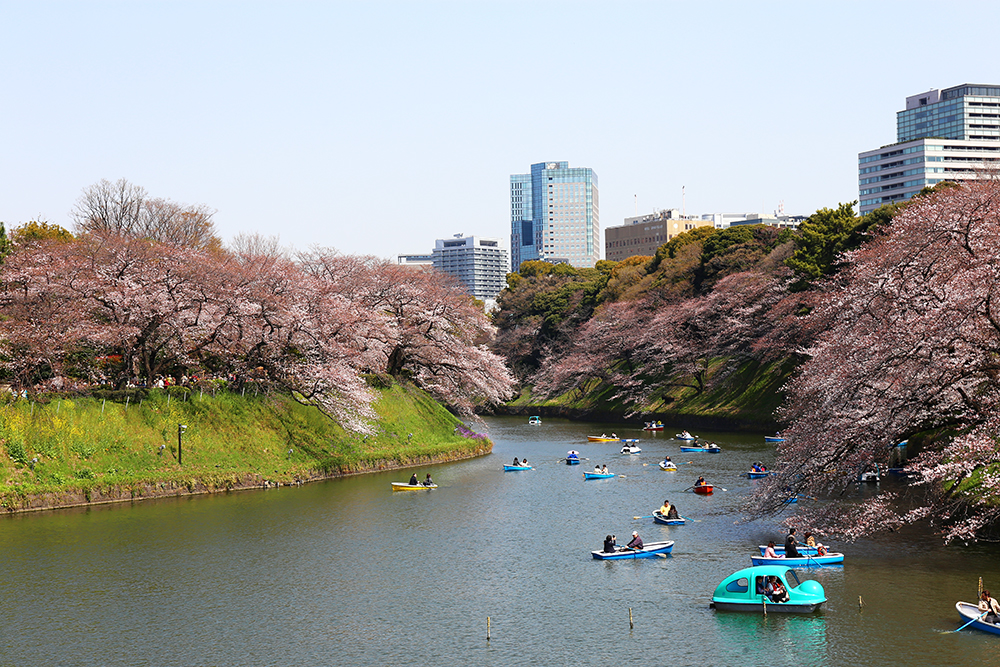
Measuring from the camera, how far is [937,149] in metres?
166

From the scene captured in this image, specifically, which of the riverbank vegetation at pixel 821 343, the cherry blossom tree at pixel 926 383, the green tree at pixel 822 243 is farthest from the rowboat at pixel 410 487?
the green tree at pixel 822 243

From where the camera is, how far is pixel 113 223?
90.7 meters

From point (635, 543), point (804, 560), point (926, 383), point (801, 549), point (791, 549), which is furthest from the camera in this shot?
point (635, 543)

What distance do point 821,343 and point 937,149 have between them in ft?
481

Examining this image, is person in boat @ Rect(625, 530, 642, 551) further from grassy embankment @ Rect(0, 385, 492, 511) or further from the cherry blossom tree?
grassy embankment @ Rect(0, 385, 492, 511)

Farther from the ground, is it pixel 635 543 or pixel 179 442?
pixel 179 442

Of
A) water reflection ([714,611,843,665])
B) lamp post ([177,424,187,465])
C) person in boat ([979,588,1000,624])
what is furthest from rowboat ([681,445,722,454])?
person in boat ([979,588,1000,624])

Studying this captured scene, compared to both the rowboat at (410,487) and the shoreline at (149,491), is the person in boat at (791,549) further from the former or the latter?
the shoreline at (149,491)

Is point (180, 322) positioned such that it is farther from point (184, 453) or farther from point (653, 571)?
point (653, 571)

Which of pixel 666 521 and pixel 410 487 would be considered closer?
pixel 666 521

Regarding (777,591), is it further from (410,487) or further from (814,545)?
(410,487)

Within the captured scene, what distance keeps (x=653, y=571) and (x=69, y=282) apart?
1255 inches

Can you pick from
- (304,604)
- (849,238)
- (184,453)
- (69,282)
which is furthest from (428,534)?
(849,238)

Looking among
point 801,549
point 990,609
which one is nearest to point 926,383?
point 801,549
